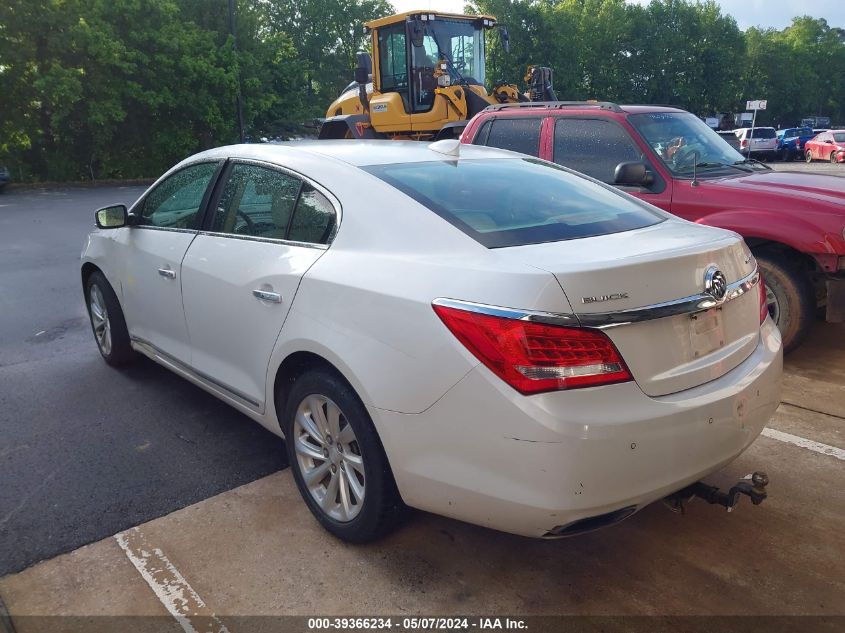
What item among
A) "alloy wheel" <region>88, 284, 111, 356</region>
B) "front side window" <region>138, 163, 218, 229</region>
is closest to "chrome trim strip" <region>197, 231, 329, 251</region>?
"front side window" <region>138, 163, 218, 229</region>

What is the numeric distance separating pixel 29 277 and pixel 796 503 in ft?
28.1

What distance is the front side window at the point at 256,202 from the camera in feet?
11.2

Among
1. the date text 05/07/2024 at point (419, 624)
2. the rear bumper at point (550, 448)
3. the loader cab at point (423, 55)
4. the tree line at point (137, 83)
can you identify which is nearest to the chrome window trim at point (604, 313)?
the rear bumper at point (550, 448)

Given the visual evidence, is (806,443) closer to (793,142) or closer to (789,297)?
(789,297)

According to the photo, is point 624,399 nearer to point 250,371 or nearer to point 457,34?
point 250,371

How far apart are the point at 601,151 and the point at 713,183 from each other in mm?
943

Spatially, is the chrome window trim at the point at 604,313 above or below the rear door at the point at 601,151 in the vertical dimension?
below

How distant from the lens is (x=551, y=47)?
199 ft

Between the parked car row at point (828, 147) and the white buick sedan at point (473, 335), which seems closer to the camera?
the white buick sedan at point (473, 335)

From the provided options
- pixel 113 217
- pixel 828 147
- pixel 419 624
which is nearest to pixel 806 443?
pixel 419 624

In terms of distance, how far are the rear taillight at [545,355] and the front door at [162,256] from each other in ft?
7.41

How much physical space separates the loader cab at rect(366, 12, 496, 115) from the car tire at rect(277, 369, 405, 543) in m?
11.5

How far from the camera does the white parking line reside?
3.77m

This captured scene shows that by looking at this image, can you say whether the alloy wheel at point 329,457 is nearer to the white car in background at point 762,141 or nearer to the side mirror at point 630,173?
the side mirror at point 630,173
